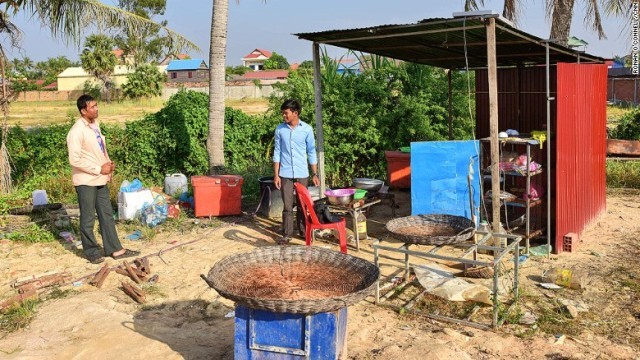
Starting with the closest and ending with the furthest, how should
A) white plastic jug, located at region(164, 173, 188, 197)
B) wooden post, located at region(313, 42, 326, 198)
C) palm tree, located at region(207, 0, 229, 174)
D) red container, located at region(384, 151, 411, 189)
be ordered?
wooden post, located at region(313, 42, 326, 198) → palm tree, located at region(207, 0, 229, 174) → red container, located at region(384, 151, 411, 189) → white plastic jug, located at region(164, 173, 188, 197)

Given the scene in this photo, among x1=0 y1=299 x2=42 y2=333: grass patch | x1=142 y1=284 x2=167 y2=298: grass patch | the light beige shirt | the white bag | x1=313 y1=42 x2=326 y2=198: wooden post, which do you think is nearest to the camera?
x1=0 y1=299 x2=42 y2=333: grass patch

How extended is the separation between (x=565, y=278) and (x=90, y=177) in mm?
→ 5356

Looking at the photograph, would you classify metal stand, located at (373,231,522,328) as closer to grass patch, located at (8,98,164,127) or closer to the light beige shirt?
the light beige shirt

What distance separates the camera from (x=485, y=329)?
4.95 m

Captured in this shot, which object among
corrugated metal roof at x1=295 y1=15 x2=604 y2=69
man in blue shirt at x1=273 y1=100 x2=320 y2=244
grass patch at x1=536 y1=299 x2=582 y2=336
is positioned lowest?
grass patch at x1=536 y1=299 x2=582 y2=336

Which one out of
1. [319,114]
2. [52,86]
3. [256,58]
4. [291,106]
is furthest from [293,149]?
[256,58]

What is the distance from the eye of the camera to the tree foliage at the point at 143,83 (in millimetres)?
44688

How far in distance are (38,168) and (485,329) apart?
9300mm

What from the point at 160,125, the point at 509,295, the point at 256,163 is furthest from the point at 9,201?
the point at 509,295

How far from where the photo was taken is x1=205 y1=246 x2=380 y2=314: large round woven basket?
3.96 meters

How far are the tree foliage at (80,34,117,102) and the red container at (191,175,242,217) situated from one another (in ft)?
136

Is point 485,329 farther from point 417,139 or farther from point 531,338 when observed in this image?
point 417,139

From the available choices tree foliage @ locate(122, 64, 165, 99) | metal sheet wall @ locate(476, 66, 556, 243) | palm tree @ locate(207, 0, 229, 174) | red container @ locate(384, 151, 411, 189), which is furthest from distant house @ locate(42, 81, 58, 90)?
metal sheet wall @ locate(476, 66, 556, 243)

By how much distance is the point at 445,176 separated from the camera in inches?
296
